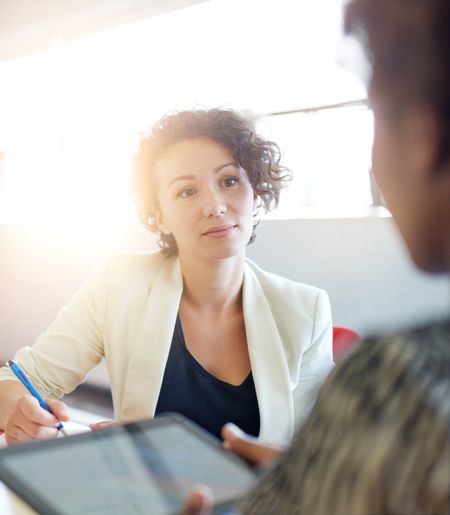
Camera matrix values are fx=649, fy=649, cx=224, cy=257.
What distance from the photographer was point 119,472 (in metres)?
0.71

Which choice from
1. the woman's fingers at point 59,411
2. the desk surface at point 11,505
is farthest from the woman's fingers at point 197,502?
the woman's fingers at point 59,411

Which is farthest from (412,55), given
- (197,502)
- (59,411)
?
(59,411)

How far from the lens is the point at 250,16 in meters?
3.03

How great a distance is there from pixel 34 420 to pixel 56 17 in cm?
319

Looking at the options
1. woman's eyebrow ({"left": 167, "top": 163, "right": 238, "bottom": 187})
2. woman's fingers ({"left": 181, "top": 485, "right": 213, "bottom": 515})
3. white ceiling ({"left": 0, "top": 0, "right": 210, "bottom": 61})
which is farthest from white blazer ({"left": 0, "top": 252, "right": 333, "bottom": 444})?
white ceiling ({"left": 0, "top": 0, "right": 210, "bottom": 61})

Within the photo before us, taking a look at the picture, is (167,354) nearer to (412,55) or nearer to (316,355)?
(316,355)

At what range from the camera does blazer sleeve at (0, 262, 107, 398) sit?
1506 millimetres

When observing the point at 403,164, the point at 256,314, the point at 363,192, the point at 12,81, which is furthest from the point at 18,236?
the point at 403,164

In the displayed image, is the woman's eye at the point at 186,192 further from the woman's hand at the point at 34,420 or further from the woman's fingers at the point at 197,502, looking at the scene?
the woman's fingers at the point at 197,502

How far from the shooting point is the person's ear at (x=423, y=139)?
392mm

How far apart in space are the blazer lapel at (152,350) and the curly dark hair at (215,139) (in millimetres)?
214

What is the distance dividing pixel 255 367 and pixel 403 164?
3.66 feet

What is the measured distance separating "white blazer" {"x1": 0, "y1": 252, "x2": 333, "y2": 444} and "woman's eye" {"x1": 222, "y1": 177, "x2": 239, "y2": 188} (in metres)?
0.23

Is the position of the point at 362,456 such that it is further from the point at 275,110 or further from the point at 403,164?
the point at 275,110
